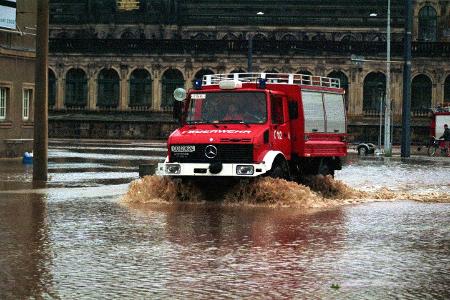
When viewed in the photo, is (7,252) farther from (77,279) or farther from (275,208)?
(275,208)

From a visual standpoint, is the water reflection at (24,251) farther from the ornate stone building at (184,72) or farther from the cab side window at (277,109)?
the ornate stone building at (184,72)

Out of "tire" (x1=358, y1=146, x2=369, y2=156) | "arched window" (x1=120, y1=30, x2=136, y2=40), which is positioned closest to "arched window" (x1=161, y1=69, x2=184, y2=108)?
"arched window" (x1=120, y1=30, x2=136, y2=40)

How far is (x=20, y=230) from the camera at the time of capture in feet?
51.2

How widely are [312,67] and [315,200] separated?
6558 centimetres

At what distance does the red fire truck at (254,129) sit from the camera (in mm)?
20625

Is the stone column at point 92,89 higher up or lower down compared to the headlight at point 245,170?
higher up

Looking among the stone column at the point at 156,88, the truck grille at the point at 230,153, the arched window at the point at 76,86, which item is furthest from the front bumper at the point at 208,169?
the arched window at the point at 76,86

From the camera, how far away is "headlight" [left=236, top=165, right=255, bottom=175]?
20.4 metres

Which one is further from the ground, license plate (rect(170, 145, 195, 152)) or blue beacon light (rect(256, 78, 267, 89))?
blue beacon light (rect(256, 78, 267, 89))

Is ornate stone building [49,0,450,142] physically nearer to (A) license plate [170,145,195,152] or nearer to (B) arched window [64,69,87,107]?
(B) arched window [64,69,87,107]

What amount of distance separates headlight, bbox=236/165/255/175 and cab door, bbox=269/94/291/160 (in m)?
1.17

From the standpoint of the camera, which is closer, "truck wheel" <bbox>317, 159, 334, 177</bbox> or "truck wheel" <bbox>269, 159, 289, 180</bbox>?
"truck wheel" <bbox>269, 159, 289, 180</bbox>

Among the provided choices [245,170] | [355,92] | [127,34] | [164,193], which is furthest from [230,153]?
[127,34]

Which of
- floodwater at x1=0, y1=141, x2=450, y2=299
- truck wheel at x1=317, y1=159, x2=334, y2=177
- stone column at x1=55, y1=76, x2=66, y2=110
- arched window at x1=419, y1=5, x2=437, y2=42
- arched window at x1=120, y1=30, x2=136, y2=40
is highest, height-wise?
arched window at x1=419, y1=5, x2=437, y2=42
